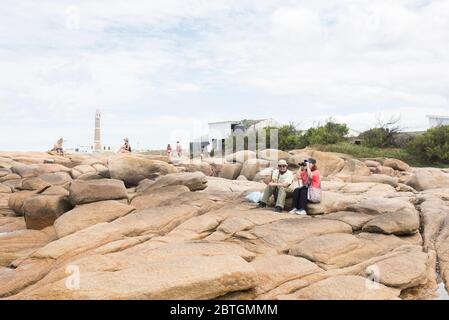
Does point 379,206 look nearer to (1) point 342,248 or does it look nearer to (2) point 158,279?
(1) point 342,248

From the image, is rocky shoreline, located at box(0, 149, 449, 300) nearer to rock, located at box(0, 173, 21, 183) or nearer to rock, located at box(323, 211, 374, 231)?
rock, located at box(323, 211, 374, 231)

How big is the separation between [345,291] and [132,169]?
1392 centimetres

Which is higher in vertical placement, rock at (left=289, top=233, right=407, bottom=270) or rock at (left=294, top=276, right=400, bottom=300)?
rock at (left=289, top=233, right=407, bottom=270)

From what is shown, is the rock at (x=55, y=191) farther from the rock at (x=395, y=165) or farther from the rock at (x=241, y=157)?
the rock at (x=395, y=165)

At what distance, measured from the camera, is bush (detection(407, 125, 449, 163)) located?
116 feet

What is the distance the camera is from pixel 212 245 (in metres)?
10.7

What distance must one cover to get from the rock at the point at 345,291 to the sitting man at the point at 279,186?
199 inches

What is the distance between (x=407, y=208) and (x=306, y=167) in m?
3.25

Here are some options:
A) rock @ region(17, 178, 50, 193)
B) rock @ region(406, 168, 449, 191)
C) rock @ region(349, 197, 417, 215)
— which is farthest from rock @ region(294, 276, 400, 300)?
rock @ region(17, 178, 50, 193)

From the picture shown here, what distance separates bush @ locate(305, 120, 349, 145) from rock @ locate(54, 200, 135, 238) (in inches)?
1151

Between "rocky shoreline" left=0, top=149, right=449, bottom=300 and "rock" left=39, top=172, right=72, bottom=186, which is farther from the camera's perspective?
"rock" left=39, top=172, right=72, bottom=186
